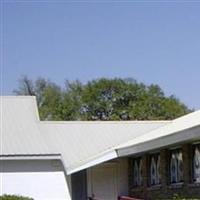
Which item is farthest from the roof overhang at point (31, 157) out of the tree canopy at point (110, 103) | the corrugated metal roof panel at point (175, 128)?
the tree canopy at point (110, 103)

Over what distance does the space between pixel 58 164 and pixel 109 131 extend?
190 inches

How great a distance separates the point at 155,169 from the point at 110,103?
3970 cm

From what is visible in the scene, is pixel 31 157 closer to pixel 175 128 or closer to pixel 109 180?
pixel 109 180

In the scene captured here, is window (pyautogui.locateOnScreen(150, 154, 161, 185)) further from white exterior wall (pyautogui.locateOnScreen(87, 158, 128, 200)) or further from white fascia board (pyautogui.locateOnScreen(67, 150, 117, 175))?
white exterior wall (pyautogui.locateOnScreen(87, 158, 128, 200))

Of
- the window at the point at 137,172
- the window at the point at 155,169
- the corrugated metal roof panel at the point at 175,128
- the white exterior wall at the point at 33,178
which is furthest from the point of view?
the white exterior wall at the point at 33,178

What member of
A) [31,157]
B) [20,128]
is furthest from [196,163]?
[20,128]

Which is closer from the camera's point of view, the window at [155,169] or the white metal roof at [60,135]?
the window at [155,169]

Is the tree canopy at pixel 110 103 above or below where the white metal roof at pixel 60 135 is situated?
above

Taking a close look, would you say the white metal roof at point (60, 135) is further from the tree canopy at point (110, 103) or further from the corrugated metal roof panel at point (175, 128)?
the tree canopy at point (110, 103)

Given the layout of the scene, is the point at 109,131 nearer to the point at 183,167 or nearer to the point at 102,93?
the point at 183,167

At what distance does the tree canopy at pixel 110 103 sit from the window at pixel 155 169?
34866mm

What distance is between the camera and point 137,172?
29859 millimetres

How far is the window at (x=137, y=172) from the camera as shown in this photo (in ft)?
95.9

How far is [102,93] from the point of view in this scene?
67750mm
